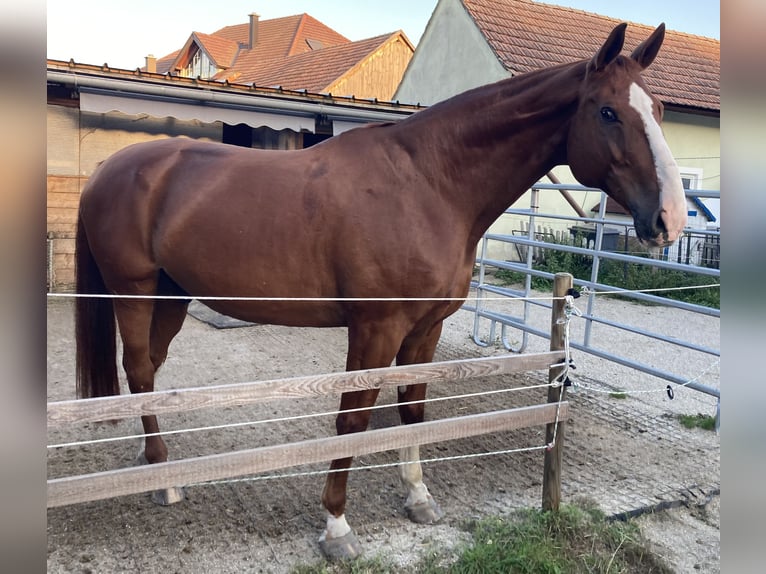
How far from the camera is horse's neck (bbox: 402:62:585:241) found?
8.11ft

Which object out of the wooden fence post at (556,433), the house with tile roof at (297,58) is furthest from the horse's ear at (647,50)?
the house with tile roof at (297,58)

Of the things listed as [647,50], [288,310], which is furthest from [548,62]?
[288,310]

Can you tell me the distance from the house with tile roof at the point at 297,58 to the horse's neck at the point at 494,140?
6.24m

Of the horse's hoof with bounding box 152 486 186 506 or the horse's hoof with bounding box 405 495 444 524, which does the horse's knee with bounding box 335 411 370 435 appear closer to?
the horse's hoof with bounding box 405 495 444 524

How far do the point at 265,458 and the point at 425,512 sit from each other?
0.95m

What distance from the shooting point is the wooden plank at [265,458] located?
1.88 metres

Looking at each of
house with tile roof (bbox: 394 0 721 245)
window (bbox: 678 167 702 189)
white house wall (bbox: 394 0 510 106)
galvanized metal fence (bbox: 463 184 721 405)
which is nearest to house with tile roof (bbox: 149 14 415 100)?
white house wall (bbox: 394 0 510 106)

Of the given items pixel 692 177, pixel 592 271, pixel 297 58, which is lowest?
pixel 592 271

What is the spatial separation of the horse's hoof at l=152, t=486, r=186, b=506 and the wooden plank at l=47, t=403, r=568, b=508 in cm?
80

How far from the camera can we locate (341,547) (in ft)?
8.02

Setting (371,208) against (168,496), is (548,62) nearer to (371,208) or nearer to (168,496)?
(371,208)

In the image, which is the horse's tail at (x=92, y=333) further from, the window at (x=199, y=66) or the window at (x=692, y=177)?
the window at (x=199, y=66)

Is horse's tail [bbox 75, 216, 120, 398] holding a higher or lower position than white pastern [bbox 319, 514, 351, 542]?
higher

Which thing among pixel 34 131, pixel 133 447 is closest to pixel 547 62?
pixel 133 447
